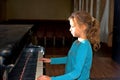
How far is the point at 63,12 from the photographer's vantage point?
46.2ft

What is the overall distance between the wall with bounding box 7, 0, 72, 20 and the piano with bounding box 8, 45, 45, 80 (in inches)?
463

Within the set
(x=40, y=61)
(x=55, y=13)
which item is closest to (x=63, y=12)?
(x=55, y=13)

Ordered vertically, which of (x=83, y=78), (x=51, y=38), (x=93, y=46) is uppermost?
(x=93, y=46)

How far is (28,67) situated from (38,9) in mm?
12427

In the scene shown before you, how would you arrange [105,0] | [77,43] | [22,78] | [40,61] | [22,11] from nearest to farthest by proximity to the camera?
[22,78] → [77,43] → [40,61] → [105,0] → [22,11]

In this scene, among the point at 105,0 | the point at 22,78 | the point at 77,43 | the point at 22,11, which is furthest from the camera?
the point at 22,11

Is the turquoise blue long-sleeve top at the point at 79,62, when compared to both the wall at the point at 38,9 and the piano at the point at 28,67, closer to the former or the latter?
the piano at the point at 28,67

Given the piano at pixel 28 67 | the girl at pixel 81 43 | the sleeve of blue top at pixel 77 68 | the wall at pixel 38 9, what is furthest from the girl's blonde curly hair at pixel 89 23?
the wall at pixel 38 9

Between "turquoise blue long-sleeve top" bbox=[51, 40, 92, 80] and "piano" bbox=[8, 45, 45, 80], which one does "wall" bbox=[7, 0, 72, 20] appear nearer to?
"piano" bbox=[8, 45, 45, 80]

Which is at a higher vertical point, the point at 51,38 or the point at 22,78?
the point at 22,78

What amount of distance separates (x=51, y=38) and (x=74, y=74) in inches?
249

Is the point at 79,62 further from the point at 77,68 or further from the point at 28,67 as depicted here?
the point at 28,67

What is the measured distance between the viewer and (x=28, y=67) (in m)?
1.83

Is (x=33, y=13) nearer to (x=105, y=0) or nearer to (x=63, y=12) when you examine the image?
(x=63, y=12)
